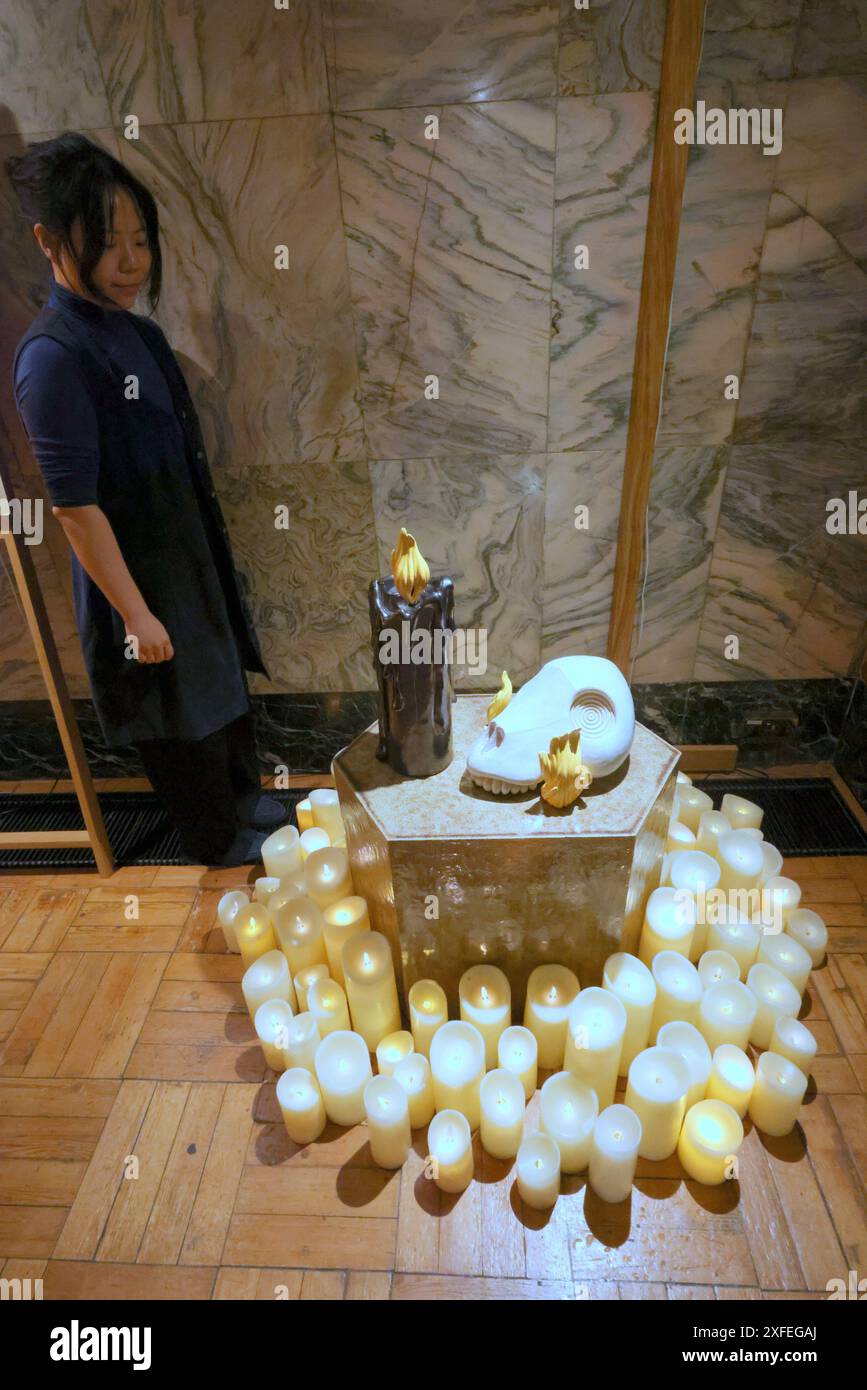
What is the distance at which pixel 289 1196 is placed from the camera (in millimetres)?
1614

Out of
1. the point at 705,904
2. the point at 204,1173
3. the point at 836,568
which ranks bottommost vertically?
the point at 204,1173

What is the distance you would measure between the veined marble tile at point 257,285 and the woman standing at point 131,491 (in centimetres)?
11

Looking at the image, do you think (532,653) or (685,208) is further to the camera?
(532,653)

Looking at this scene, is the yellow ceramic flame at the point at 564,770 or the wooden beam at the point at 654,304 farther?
the wooden beam at the point at 654,304

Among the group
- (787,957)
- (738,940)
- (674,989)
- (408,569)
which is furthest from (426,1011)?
(408,569)

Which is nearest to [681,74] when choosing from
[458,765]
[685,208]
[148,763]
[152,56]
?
[685,208]

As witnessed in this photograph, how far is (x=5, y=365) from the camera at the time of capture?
2.26m

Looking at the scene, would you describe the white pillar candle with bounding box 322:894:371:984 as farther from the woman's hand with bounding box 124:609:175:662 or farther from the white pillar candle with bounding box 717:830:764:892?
the white pillar candle with bounding box 717:830:764:892

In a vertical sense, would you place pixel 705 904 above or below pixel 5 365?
below

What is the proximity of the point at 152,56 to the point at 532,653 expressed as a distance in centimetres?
190

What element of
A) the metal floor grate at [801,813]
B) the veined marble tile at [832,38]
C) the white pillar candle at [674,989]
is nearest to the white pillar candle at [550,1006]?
the white pillar candle at [674,989]

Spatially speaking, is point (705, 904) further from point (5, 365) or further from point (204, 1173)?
point (5, 365)

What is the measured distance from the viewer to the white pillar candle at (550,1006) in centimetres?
171

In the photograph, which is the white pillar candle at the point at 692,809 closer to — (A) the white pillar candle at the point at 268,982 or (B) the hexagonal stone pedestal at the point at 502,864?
(B) the hexagonal stone pedestal at the point at 502,864
